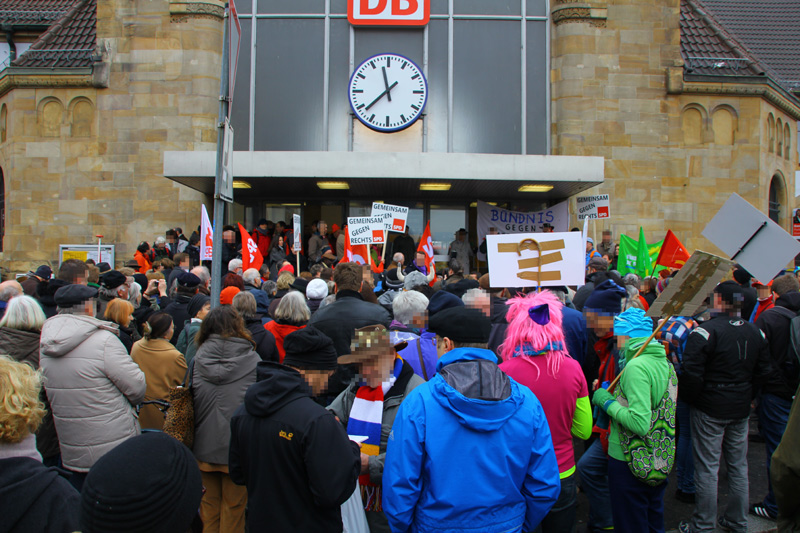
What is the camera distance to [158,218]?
1477 centimetres

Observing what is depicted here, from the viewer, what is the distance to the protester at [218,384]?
13.2ft

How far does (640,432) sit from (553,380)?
2.53 ft

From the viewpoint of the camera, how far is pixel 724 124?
1528 cm

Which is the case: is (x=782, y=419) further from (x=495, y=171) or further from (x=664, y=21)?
(x=664, y=21)

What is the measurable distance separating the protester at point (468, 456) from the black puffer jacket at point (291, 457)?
27 centimetres

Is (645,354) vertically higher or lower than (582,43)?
lower

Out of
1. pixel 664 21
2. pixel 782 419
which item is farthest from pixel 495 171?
pixel 782 419

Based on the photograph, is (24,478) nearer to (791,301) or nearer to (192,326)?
(192,326)

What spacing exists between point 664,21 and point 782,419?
41.7 feet

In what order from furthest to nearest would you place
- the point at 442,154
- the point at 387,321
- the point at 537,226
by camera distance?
1. the point at 537,226
2. the point at 442,154
3. the point at 387,321

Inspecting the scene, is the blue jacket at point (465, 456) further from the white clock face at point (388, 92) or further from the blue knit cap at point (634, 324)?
the white clock face at point (388, 92)

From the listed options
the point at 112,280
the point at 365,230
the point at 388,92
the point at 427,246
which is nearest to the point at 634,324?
the point at 112,280

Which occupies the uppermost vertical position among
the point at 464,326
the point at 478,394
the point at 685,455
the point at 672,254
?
the point at 672,254

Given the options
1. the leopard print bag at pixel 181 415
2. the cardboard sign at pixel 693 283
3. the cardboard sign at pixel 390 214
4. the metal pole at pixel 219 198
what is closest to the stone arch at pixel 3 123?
the cardboard sign at pixel 390 214
